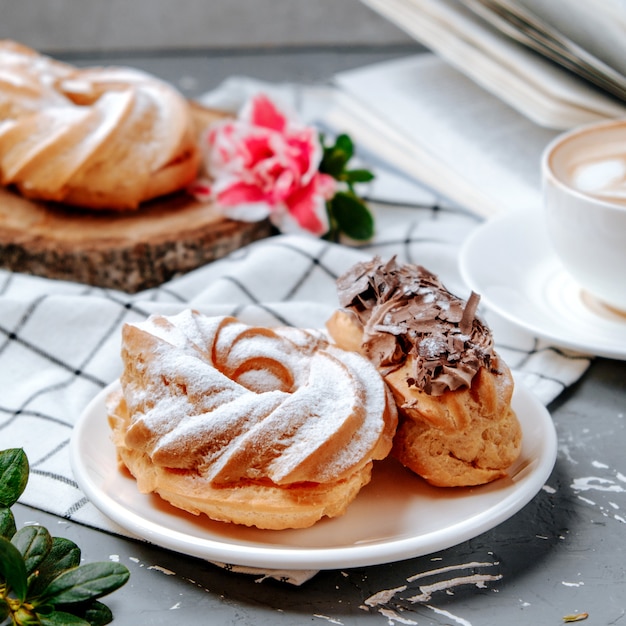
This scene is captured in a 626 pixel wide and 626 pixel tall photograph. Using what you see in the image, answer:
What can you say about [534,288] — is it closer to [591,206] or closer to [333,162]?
[591,206]

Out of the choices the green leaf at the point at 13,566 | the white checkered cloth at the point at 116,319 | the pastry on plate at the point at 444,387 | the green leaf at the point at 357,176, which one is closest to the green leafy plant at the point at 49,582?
the green leaf at the point at 13,566

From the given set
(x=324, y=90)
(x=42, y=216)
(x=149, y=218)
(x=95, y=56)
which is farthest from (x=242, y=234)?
(x=95, y=56)

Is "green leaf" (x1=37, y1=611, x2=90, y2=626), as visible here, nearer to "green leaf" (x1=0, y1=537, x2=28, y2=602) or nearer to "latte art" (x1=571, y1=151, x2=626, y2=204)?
"green leaf" (x1=0, y1=537, x2=28, y2=602)

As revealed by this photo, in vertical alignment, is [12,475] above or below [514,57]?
below

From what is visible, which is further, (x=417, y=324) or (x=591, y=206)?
A: (x=591, y=206)

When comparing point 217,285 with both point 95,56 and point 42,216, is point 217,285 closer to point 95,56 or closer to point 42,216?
point 42,216

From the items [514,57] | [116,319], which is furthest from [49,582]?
[514,57]

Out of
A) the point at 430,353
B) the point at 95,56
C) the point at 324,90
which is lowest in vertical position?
the point at 95,56
